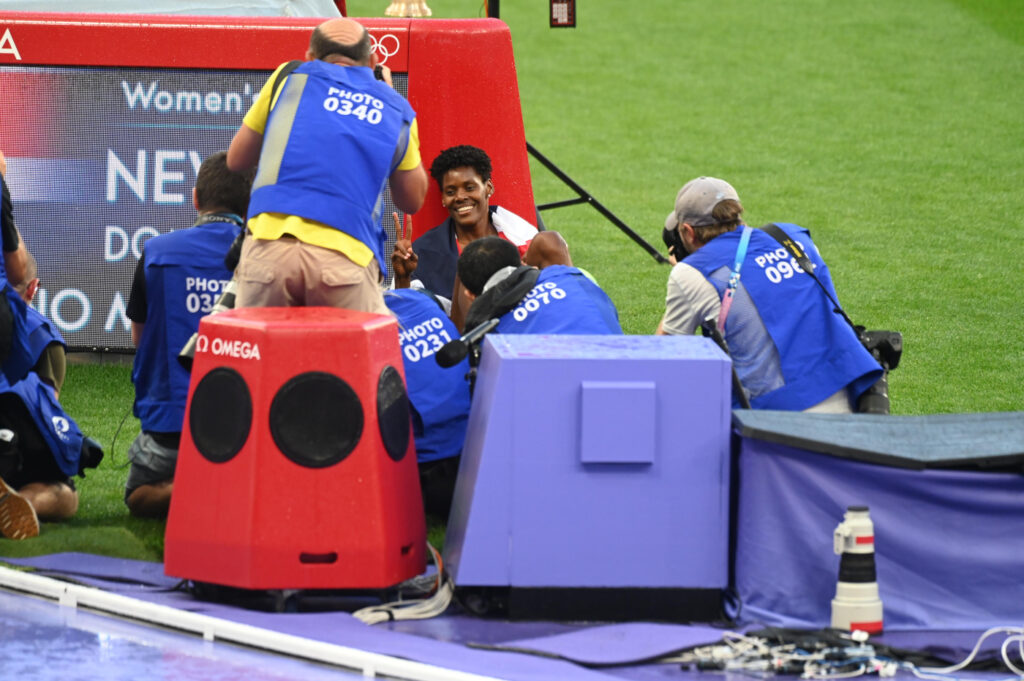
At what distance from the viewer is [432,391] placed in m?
5.92

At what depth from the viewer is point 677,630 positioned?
4734mm

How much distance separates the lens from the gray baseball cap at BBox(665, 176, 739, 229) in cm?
584

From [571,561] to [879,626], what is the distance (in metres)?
0.89

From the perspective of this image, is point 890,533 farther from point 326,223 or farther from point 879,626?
point 326,223

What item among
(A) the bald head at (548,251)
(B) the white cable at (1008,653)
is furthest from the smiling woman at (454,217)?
(B) the white cable at (1008,653)

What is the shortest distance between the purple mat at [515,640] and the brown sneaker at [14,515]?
680 millimetres

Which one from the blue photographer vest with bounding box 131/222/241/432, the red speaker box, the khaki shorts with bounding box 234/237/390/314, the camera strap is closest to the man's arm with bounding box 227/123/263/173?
the khaki shorts with bounding box 234/237/390/314

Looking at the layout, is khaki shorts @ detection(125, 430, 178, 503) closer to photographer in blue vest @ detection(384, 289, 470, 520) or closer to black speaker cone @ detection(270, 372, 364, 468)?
photographer in blue vest @ detection(384, 289, 470, 520)

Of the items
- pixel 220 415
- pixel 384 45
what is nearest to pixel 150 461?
pixel 220 415

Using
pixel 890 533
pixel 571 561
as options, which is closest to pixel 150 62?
pixel 571 561

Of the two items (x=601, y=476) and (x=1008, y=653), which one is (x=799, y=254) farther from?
(x=1008, y=653)

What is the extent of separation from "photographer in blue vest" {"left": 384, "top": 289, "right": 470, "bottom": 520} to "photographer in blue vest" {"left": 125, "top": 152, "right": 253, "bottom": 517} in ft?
2.30

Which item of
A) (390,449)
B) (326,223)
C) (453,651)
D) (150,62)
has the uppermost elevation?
(150,62)

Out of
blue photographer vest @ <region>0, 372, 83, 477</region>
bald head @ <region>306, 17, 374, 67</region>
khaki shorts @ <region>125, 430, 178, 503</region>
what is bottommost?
khaki shorts @ <region>125, 430, 178, 503</region>
